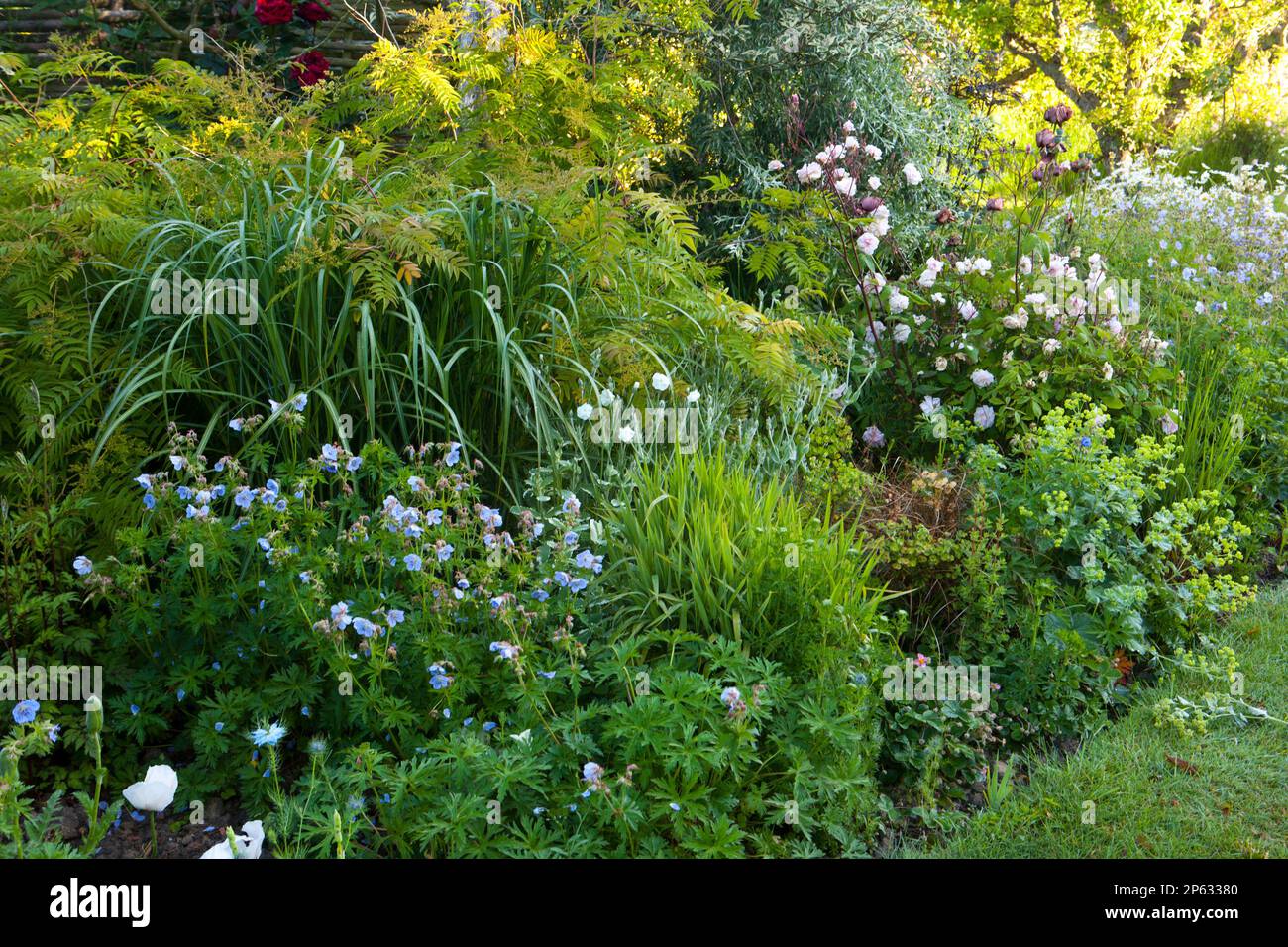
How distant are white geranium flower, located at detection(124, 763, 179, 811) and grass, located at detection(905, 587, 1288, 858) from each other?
1895mm

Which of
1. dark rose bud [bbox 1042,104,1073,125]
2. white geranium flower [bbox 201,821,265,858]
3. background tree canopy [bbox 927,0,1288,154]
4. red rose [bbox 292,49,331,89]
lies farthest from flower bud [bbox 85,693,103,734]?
background tree canopy [bbox 927,0,1288,154]

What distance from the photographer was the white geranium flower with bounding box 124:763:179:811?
245 cm

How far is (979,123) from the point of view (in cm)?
716

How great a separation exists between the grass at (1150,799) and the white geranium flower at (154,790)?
1895 millimetres

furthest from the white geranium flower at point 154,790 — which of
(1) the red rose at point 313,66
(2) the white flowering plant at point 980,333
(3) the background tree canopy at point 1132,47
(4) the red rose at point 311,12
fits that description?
(3) the background tree canopy at point 1132,47

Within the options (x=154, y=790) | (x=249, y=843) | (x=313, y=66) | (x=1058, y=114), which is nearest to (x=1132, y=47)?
(x=1058, y=114)

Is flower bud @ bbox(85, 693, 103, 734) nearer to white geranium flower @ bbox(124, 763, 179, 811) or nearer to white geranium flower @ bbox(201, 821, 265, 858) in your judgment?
white geranium flower @ bbox(124, 763, 179, 811)

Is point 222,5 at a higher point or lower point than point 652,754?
higher

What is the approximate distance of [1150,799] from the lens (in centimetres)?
317

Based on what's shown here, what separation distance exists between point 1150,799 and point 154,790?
107 inches

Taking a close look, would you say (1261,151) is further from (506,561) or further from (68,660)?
(68,660)

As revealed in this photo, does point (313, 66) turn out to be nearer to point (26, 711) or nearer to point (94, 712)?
point (26, 711)
